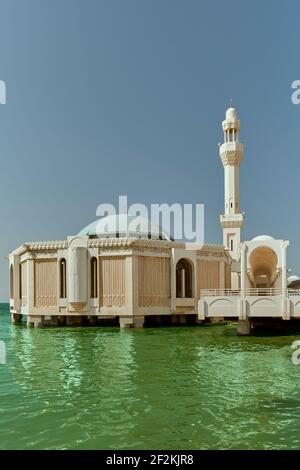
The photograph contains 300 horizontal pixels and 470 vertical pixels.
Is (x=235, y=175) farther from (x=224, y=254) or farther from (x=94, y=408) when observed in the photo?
(x=94, y=408)

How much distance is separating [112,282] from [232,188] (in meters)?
18.5

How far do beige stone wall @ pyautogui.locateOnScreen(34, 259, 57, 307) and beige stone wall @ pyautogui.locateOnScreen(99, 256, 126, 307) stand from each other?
4.17 metres

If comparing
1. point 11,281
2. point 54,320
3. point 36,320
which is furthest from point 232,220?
point 11,281

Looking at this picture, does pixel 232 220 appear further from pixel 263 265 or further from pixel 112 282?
pixel 112 282

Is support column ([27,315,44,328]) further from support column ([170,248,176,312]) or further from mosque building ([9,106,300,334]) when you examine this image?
support column ([170,248,176,312])

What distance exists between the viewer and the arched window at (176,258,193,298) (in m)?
37.4

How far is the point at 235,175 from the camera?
4656 cm

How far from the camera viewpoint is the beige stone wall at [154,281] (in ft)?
113

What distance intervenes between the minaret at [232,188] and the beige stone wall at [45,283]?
1807 centimetres

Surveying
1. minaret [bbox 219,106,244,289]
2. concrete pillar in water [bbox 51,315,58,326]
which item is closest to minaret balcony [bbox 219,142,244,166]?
minaret [bbox 219,106,244,289]

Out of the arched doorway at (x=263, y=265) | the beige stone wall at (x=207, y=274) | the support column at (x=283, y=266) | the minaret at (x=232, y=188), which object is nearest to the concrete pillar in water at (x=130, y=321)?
the beige stone wall at (x=207, y=274)

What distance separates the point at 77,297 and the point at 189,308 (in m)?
8.78

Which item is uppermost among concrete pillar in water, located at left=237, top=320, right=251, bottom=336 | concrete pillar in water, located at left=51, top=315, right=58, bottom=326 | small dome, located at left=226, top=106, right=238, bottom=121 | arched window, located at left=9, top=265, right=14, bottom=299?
small dome, located at left=226, top=106, right=238, bottom=121

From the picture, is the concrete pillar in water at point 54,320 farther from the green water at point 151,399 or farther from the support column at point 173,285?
Answer: the green water at point 151,399
